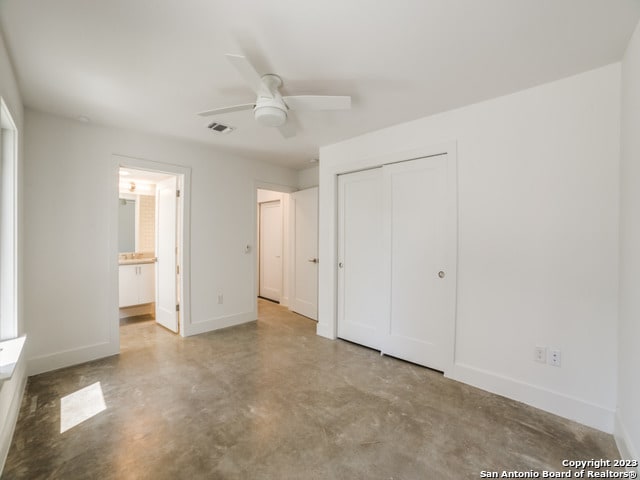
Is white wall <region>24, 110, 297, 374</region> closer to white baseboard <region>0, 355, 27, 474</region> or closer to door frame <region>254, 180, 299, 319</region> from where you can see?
white baseboard <region>0, 355, 27, 474</region>

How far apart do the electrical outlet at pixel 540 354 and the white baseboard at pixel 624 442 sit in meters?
0.45

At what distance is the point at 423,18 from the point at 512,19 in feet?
1.55

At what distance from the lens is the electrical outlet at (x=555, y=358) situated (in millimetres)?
2084

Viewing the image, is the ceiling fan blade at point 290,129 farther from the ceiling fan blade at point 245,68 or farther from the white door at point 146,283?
the white door at point 146,283

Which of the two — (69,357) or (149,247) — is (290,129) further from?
(149,247)

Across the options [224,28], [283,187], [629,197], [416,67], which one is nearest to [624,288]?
[629,197]

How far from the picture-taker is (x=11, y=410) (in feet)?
6.11

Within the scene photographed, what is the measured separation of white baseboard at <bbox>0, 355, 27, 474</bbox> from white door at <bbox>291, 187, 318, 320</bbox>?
10.3 feet

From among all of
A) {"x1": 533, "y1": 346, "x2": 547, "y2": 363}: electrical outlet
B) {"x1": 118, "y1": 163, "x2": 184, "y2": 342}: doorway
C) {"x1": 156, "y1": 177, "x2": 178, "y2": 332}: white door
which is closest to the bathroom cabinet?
{"x1": 118, "y1": 163, "x2": 184, "y2": 342}: doorway

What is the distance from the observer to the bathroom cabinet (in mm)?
→ 4273

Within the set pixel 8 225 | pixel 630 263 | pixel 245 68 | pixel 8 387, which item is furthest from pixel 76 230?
pixel 630 263

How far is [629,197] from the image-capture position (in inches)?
66.2

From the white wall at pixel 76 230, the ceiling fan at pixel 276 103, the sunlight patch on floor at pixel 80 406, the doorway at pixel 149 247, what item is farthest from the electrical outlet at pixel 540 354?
the doorway at pixel 149 247

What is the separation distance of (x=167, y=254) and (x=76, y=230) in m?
Answer: 1.19
